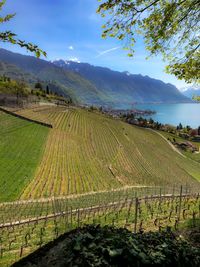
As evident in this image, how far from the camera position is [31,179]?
1539 inches

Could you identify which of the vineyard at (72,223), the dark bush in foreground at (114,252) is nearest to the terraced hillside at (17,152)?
the vineyard at (72,223)

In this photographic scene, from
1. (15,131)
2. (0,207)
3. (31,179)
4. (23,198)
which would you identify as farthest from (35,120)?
(0,207)

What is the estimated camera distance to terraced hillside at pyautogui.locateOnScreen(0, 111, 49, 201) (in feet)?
116

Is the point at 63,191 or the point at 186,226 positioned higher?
the point at 186,226

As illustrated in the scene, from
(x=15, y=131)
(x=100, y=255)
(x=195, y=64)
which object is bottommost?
(x=15, y=131)

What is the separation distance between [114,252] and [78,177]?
A: 1573 inches

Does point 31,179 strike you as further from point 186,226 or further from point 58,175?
point 186,226

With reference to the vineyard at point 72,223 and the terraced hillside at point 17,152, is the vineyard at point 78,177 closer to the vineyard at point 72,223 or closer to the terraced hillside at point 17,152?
the terraced hillside at point 17,152

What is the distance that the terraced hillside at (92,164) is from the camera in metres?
40.4

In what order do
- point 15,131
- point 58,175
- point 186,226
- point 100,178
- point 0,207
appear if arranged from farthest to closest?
point 15,131 → point 100,178 → point 58,175 → point 0,207 → point 186,226

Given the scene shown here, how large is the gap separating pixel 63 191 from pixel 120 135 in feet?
193

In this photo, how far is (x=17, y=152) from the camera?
49.3 meters

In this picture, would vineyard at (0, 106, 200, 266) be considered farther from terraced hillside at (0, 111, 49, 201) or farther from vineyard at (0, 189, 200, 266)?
vineyard at (0, 189, 200, 266)

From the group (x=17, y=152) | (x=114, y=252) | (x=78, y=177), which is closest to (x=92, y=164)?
(x=78, y=177)
